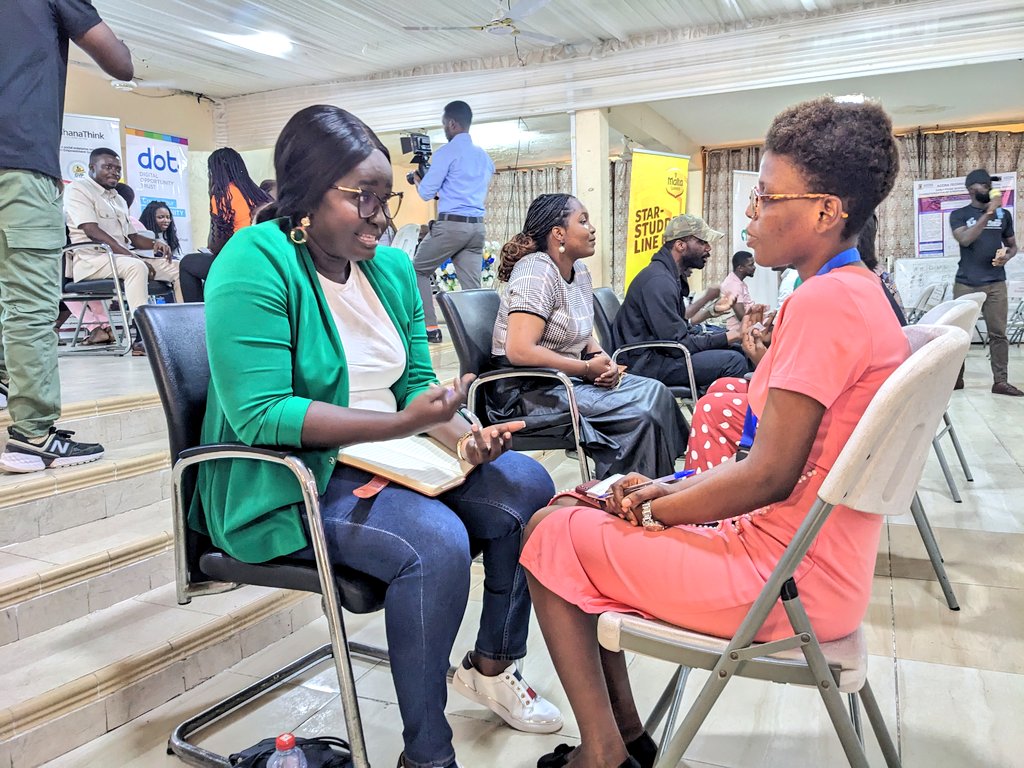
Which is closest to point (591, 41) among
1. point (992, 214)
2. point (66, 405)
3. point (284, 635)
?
point (992, 214)

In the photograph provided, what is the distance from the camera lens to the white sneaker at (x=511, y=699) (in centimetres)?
152

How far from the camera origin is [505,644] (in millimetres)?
1509

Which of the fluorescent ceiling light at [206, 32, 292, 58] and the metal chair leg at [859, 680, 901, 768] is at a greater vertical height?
the fluorescent ceiling light at [206, 32, 292, 58]

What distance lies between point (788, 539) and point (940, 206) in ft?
31.4

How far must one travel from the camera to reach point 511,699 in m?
1.53

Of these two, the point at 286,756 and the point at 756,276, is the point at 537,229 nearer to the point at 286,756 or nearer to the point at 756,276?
the point at 286,756

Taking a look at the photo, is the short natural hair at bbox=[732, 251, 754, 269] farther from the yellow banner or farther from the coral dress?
the coral dress

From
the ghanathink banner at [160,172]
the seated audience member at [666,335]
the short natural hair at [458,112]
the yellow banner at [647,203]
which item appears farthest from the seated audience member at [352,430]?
the ghanathink banner at [160,172]

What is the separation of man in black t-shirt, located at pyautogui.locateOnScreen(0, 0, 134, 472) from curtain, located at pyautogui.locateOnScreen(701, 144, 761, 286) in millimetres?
8907

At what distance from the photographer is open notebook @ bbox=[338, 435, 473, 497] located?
1311 mm

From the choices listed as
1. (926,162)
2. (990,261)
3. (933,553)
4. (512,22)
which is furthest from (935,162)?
(933,553)

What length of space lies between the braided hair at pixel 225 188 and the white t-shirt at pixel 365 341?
2.20 metres

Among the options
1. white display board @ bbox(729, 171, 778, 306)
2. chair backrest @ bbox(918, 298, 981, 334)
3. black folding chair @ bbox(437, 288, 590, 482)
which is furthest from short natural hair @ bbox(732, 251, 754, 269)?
black folding chair @ bbox(437, 288, 590, 482)

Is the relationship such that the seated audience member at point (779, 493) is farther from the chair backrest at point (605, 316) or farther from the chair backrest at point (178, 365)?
the chair backrest at point (605, 316)
